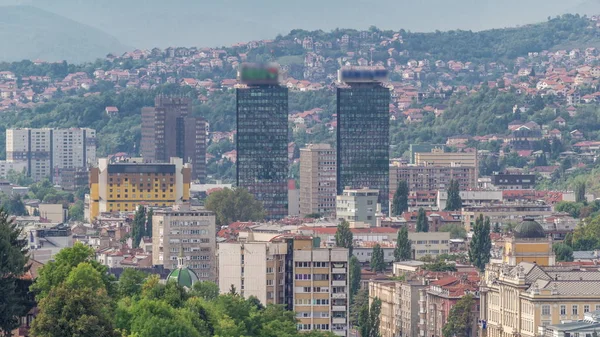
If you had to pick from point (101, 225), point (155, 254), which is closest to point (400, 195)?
point (101, 225)

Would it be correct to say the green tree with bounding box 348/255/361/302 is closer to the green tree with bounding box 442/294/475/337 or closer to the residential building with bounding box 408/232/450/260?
the green tree with bounding box 442/294/475/337

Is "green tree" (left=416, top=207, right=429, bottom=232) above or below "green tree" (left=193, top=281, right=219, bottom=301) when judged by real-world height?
above

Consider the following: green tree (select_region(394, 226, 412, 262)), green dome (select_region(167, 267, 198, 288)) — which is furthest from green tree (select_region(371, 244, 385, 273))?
green dome (select_region(167, 267, 198, 288))

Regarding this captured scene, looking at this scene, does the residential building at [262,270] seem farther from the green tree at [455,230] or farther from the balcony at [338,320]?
the green tree at [455,230]

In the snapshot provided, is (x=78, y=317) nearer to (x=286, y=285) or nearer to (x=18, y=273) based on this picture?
(x=18, y=273)

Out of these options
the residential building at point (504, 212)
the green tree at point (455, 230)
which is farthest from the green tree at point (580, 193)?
the green tree at point (455, 230)

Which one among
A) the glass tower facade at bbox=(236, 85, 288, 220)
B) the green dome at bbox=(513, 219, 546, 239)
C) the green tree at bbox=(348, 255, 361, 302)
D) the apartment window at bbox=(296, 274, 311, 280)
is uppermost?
the glass tower facade at bbox=(236, 85, 288, 220)

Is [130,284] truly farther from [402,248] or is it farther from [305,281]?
[402,248]
